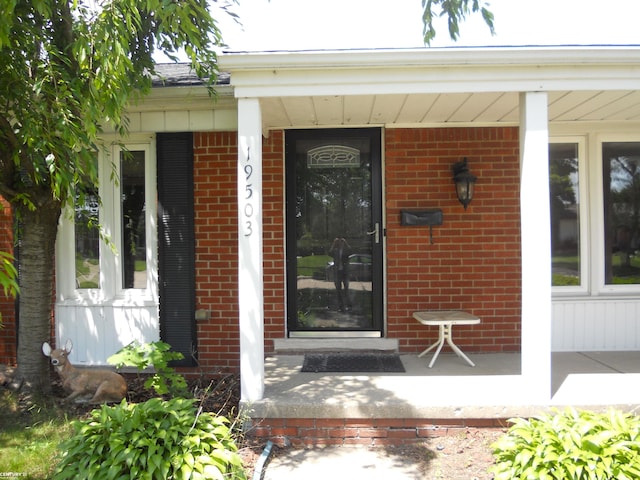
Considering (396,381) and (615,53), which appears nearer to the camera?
(615,53)

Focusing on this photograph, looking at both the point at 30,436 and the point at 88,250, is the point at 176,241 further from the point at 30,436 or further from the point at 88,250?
the point at 30,436

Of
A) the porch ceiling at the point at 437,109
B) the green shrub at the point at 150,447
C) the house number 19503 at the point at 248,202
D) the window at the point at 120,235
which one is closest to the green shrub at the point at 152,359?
the green shrub at the point at 150,447

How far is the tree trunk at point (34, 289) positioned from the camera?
411cm

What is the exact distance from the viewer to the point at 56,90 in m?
3.32

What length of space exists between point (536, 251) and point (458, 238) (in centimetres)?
148

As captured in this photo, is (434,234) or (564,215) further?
(564,215)

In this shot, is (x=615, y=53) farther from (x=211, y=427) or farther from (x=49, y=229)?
(x=49, y=229)

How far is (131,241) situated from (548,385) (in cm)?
418

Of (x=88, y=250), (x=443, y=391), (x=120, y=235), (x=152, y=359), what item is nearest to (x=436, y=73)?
(x=443, y=391)

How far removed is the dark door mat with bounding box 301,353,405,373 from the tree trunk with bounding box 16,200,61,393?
93.5 inches

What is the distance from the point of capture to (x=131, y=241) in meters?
5.07

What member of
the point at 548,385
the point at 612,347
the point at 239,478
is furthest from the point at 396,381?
the point at 612,347

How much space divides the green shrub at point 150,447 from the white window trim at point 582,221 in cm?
403

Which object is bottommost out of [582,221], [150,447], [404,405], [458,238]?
[404,405]
